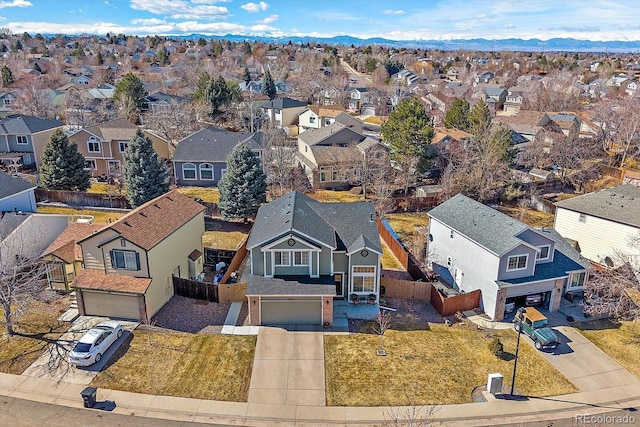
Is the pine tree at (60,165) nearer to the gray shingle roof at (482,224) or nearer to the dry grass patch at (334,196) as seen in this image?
the dry grass patch at (334,196)

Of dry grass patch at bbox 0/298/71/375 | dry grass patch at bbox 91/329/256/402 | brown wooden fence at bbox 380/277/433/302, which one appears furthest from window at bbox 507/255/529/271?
dry grass patch at bbox 0/298/71/375

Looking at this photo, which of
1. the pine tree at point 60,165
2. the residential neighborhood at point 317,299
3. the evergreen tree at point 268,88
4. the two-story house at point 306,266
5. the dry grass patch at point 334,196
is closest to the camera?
the residential neighborhood at point 317,299

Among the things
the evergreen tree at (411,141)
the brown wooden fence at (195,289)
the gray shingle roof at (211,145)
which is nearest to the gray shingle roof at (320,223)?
the brown wooden fence at (195,289)

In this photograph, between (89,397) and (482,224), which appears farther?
(482,224)

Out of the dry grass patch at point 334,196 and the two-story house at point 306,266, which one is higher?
the two-story house at point 306,266

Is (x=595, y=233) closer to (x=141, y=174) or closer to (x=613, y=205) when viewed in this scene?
(x=613, y=205)

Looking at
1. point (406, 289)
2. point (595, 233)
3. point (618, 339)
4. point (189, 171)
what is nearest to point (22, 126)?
point (189, 171)
